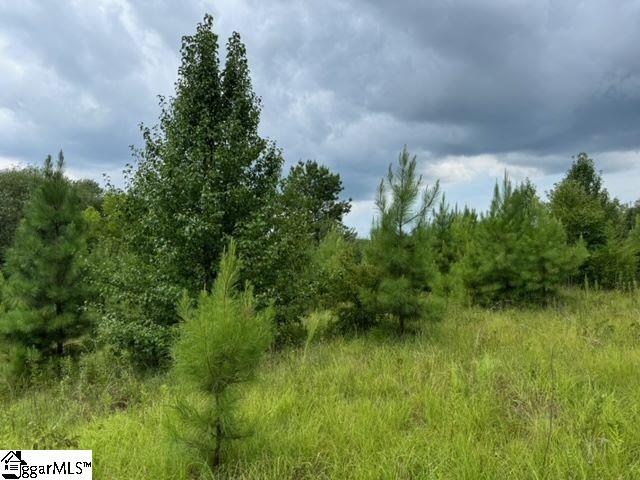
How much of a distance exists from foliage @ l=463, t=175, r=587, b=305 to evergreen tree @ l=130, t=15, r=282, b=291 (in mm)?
6644

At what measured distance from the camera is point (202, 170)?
6871 millimetres

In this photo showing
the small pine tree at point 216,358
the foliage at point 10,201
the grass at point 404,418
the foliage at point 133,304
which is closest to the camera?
the small pine tree at point 216,358

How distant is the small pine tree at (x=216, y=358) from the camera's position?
2.62m

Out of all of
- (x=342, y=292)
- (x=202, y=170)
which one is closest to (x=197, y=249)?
(x=202, y=170)

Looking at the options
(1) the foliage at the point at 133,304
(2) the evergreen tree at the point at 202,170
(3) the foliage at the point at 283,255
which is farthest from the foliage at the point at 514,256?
(1) the foliage at the point at 133,304

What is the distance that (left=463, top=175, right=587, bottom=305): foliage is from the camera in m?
10.8

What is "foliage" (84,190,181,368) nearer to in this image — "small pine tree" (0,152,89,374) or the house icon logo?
"small pine tree" (0,152,89,374)

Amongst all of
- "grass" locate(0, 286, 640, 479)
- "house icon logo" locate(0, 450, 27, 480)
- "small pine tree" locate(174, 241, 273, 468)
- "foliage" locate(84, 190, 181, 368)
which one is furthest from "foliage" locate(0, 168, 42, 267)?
"small pine tree" locate(174, 241, 273, 468)

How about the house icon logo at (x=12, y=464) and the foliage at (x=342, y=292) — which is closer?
the house icon logo at (x=12, y=464)

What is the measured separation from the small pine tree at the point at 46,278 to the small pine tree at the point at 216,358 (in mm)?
6738

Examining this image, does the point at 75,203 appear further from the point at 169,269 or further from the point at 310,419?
the point at 310,419

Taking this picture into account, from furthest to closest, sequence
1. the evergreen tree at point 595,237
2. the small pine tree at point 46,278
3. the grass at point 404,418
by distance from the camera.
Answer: the evergreen tree at point 595,237, the small pine tree at point 46,278, the grass at point 404,418

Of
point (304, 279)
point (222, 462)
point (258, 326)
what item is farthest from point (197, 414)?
point (304, 279)

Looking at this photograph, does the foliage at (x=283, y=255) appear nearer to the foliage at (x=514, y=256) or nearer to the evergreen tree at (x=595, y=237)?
the foliage at (x=514, y=256)
